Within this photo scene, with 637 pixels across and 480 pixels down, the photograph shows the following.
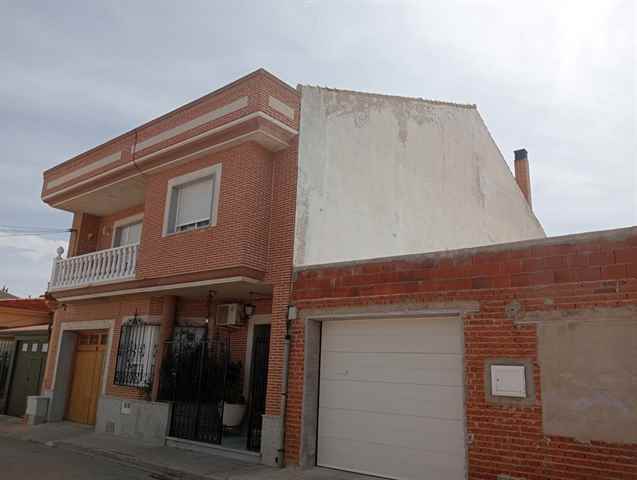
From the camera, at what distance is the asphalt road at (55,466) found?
9126 mm

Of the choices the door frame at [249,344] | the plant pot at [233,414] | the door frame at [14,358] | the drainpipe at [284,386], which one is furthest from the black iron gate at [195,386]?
the door frame at [14,358]

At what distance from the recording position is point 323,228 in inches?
444

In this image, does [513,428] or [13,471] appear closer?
[513,428]

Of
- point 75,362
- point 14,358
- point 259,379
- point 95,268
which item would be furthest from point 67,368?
point 259,379

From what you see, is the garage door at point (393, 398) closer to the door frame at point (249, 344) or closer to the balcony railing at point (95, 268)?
the door frame at point (249, 344)

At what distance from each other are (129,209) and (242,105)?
6.69m

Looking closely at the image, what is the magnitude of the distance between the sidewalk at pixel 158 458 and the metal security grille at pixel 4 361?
3.74 meters

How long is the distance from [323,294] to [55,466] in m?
6.08

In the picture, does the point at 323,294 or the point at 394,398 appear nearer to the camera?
the point at 394,398

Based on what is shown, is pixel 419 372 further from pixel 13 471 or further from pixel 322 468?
pixel 13 471

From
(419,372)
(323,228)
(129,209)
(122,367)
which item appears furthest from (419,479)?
(129,209)

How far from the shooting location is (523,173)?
1994 centimetres

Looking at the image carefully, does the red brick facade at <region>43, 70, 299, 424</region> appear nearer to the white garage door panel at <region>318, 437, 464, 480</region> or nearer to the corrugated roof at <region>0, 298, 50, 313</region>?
the white garage door panel at <region>318, 437, 464, 480</region>

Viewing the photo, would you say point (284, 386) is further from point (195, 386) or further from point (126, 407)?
point (126, 407)
